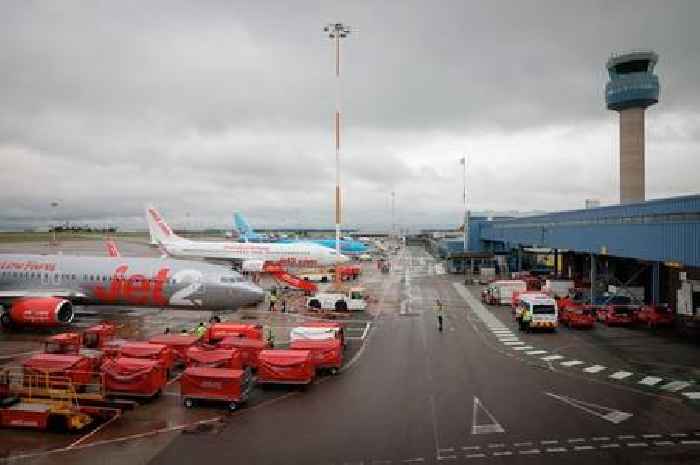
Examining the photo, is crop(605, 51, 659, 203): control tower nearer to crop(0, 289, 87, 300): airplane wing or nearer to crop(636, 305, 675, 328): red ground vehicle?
crop(636, 305, 675, 328): red ground vehicle

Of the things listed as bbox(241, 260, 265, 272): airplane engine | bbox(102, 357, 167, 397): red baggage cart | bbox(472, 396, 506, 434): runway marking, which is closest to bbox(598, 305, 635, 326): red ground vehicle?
bbox(472, 396, 506, 434): runway marking

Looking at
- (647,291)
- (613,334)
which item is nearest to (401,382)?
(613,334)

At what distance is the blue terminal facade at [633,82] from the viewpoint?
309 feet

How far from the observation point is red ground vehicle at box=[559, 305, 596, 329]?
37.1 metres

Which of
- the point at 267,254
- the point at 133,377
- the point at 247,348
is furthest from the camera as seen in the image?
the point at 267,254

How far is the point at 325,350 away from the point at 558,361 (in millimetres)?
13428

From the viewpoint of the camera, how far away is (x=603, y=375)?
79.5ft

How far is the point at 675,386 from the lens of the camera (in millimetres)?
22359

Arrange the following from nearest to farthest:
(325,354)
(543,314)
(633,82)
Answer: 1. (325,354)
2. (543,314)
3. (633,82)

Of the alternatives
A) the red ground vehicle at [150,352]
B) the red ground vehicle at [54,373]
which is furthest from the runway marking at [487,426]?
the red ground vehicle at [54,373]

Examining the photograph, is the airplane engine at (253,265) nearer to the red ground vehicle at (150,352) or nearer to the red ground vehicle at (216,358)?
the red ground vehicle at (150,352)

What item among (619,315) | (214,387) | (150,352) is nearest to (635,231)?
(619,315)

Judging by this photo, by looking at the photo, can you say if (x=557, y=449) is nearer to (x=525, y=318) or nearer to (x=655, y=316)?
(x=525, y=318)

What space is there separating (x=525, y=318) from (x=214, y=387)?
977 inches
